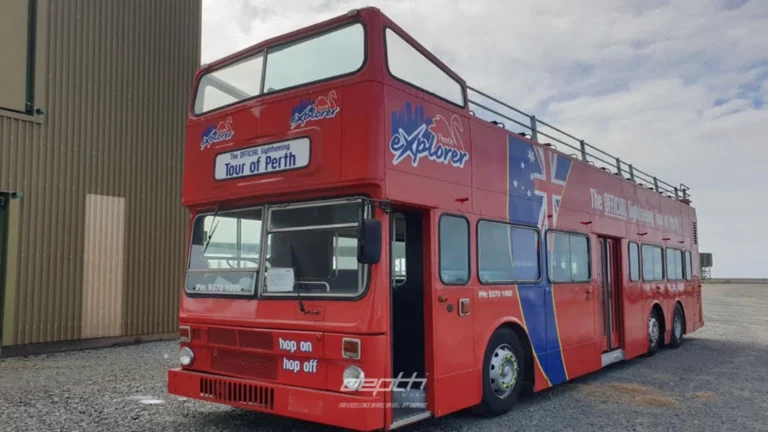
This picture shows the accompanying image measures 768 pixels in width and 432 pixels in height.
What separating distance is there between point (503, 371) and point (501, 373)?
6cm

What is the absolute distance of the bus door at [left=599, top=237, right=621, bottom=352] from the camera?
31.1ft

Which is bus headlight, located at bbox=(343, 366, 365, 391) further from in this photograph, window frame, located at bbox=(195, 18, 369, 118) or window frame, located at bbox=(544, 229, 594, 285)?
window frame, located at bbox=(544, 229, 594, 285)

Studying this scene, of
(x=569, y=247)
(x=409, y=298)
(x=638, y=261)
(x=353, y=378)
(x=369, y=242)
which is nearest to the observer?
(x=369, y=242)

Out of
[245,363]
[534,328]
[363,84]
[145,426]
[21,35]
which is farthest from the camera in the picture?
[21,35]

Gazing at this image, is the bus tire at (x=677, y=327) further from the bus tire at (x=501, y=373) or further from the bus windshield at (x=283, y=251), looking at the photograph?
the bus windshield at (x=283, y=251)

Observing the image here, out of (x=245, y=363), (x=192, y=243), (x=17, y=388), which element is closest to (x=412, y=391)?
(x=245, y=363)

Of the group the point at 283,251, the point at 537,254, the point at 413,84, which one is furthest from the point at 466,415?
the point at 413,84

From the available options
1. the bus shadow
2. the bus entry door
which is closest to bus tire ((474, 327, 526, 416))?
the bus shadow

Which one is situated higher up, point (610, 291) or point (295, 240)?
point (295, 240)

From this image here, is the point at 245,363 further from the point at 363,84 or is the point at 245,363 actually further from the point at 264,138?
the point at 363,84

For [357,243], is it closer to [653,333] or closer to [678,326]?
[653,333]

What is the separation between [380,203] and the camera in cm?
513

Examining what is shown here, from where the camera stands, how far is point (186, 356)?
239 inches

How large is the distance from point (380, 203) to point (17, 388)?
633 cm
